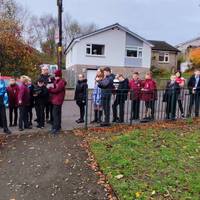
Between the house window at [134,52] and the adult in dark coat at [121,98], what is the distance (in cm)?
3792

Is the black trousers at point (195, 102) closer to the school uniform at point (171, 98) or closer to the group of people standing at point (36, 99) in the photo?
the school uniform at point (171, 98)

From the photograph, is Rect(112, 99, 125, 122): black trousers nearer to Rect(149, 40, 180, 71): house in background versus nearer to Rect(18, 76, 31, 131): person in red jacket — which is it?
Rect(18, 76, 31, 131): person in red jacket

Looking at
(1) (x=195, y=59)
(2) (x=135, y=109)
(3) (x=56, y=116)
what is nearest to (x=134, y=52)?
(1) (x=195, y=59)

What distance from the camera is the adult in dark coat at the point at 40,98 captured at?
12.0 m

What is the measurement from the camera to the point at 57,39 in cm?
1711

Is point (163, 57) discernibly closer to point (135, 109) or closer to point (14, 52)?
point (14, 52)

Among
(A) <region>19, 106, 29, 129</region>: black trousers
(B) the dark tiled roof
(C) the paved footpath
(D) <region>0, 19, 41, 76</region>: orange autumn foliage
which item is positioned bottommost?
(C) the paved footpath

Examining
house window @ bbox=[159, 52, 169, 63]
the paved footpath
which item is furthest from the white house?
the paved footpath

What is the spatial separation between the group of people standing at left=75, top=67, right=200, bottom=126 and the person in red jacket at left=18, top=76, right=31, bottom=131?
158 cm

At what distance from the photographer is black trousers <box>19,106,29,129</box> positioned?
11.7 meters

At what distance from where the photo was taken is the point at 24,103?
38.6 feet

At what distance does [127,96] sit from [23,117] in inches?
126

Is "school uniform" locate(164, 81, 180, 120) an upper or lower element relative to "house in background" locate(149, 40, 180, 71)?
lower

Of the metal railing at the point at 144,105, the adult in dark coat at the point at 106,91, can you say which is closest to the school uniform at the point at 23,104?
the metal railing at the point at 144,105
